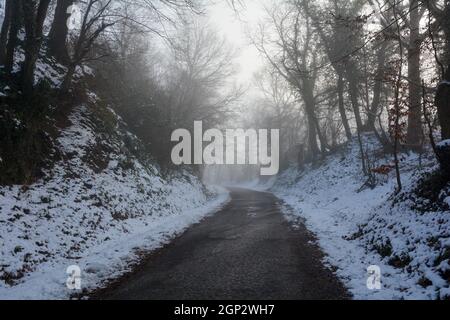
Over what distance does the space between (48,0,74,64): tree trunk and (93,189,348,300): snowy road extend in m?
10.8

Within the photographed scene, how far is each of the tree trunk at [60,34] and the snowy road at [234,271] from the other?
1081 cm

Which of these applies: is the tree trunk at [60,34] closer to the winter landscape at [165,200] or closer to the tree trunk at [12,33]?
the winter landscape at [165,200]

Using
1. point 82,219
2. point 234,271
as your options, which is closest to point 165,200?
point 82,219

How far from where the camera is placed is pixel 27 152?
10.5 metres

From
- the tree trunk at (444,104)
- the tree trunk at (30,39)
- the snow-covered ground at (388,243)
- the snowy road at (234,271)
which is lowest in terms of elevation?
the snowy road at (234,271)

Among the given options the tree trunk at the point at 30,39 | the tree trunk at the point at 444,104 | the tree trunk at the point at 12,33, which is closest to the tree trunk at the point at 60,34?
the tree trunk at the point at 12,33

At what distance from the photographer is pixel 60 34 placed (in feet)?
55.4

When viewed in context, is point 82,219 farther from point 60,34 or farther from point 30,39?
point 60,34

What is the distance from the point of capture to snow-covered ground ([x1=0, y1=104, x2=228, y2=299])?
7180 mm

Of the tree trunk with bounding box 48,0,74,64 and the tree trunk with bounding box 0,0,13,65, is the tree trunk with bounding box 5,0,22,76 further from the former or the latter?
the tree trunk with bounding box 48,0,74,64

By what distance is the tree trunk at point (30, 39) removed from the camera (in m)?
11.4

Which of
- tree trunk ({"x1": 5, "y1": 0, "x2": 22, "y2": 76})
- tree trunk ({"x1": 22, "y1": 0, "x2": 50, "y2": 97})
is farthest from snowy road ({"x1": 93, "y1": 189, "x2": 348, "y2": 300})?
tree trunk ({"x1": 5, "y1": 0, "x2": 22, "y2": 76})
